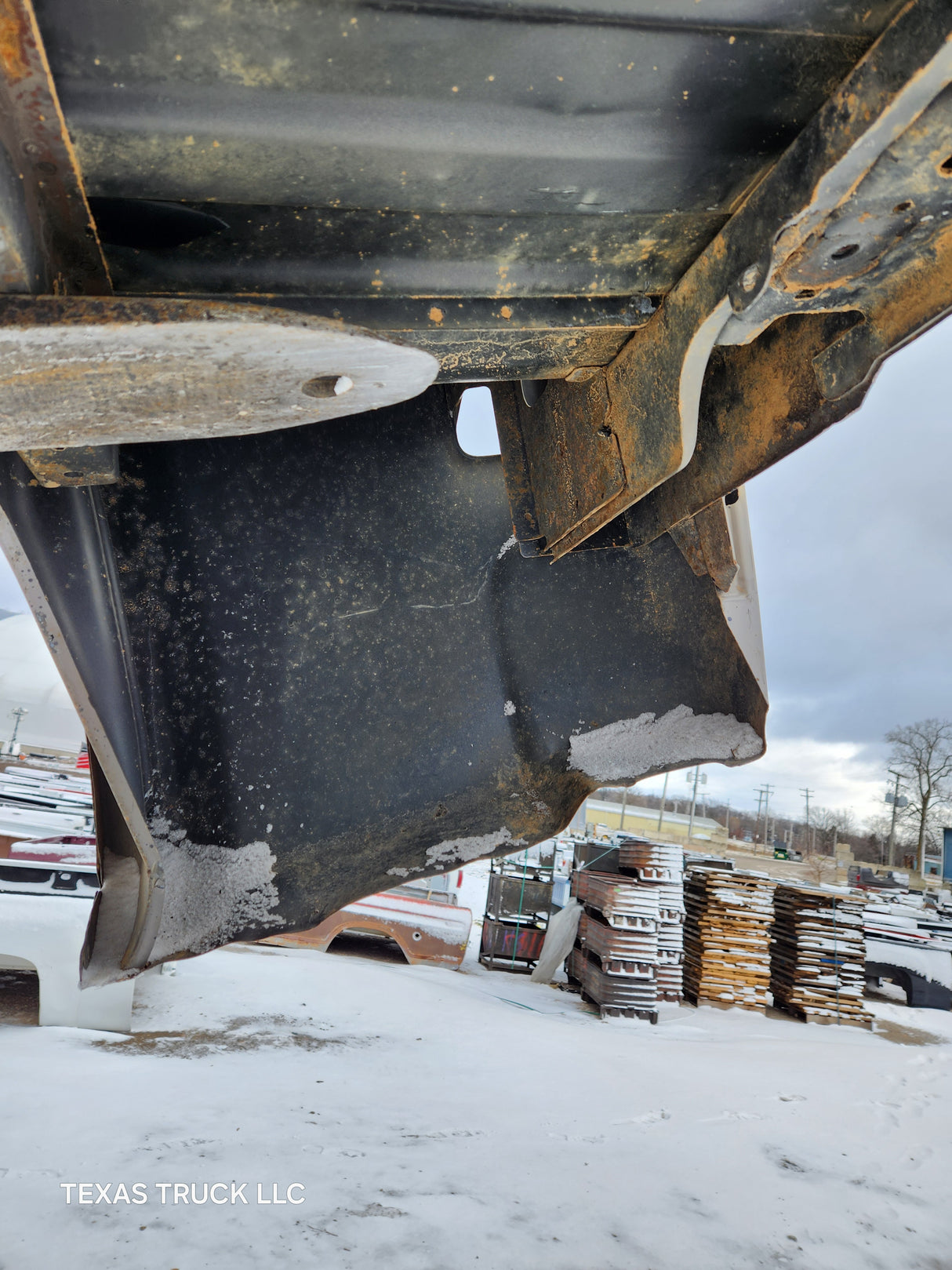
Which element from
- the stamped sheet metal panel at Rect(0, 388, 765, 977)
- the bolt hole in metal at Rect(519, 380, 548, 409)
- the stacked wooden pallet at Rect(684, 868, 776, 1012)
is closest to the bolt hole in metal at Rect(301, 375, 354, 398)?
the stamped sheet metal panel at Rect(0, 388, 765, 977)

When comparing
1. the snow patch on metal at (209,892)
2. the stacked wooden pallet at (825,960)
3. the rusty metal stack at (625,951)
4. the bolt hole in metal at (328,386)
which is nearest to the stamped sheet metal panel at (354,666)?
the snow patch on metal at (209,892)

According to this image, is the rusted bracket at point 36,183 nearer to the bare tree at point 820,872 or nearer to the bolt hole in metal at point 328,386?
the bolt hole in metal at point 328,386

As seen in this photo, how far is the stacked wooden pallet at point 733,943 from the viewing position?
829 centimetres

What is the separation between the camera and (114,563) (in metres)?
1.85

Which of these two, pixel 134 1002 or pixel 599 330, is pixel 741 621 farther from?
pixel 134 1002

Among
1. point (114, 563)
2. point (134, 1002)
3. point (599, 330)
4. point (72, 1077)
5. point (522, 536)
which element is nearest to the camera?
point (599, 330)

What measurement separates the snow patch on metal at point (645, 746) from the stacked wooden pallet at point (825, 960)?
7.32 m

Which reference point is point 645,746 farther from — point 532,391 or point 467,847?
point 532,391

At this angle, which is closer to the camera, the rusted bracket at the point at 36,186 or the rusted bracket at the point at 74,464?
the rusted bracket at the point at 36,186

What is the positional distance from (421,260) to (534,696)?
1423mm

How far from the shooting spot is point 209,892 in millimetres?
1980

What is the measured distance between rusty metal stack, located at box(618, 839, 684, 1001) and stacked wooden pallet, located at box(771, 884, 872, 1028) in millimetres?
1512

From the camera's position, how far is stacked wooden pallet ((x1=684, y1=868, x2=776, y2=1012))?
27.2 feet

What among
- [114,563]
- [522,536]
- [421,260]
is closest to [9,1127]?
[114,563]
